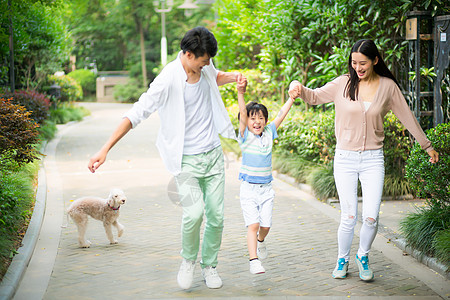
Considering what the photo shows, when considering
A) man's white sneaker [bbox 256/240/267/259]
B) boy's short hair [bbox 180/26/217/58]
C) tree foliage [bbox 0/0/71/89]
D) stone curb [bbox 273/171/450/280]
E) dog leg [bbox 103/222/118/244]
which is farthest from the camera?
tree foliage [bbox 0/0/71/89]

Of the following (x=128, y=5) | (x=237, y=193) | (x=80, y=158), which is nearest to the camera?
(x=237, y=193)

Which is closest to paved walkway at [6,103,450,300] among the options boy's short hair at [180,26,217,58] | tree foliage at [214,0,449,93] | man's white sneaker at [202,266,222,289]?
man's white sneaker at [202,266,222,289]

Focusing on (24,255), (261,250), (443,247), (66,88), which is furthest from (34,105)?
(66,88)

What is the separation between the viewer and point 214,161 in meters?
5.02

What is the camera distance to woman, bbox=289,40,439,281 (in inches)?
207

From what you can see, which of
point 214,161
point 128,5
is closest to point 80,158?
point 214,161

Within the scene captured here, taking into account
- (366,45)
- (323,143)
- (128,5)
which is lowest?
(323,143)

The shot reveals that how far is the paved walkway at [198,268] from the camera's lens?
17.0 ft

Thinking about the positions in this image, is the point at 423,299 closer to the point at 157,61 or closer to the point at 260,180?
the point at 260,180

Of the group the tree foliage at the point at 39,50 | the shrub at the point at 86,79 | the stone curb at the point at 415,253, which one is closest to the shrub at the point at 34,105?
the tree foliage at the point at 39,50

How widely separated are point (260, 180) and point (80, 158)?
31.3 feet

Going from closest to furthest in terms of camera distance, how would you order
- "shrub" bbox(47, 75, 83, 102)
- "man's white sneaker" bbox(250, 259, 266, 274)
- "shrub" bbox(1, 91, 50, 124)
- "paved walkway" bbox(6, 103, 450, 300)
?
1. "paved walkway" bbox(6, 103, 450, 300)
2. "man's white sneaker" bbox(250, 259, 266, 274)
3. "shrub" bbox(1, 91, 50, 124)
4. "shrub" bbox(47, 75, 83, 102)

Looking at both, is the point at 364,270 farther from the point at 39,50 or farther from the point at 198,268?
the point at 39,50

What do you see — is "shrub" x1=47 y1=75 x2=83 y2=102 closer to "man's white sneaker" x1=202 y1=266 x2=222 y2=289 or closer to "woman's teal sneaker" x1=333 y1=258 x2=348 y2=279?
"man's white sneaker" x1=202 y1=266 x2=222 y2=289
